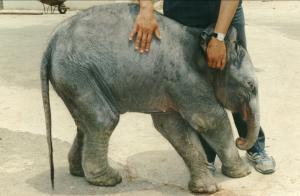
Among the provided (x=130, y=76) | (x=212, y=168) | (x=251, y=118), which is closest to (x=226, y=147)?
(x=251, y=118)

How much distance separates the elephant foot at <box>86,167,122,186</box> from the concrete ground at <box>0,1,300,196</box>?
0.05m

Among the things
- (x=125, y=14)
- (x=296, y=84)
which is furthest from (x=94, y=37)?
(x=296, y=84)

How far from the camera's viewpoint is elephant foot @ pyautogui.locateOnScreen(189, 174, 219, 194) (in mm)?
3506

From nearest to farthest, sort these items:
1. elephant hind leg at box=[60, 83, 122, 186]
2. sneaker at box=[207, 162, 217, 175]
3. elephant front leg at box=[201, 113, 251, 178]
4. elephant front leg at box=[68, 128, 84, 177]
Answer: elephant hind leg at box=[60, 83, 122, 186] → elephant front leg at box=[201, 113, 251, 178] → elephant front leg at box=[68, 128, 84, 177] → sneaker at box=[207, 162, 217, 175]

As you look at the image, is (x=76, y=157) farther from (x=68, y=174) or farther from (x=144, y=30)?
(x=144, y=30)

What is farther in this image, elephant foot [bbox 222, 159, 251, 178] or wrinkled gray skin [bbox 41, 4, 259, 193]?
elephant foot [bbox 222, 159, 251, 178]

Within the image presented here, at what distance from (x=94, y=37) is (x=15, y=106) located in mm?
2698

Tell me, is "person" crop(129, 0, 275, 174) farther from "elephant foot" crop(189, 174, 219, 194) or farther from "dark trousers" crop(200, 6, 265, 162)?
"elephant foot" crop(189, 174, 219, 194)

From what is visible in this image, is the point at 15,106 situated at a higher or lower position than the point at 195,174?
lower

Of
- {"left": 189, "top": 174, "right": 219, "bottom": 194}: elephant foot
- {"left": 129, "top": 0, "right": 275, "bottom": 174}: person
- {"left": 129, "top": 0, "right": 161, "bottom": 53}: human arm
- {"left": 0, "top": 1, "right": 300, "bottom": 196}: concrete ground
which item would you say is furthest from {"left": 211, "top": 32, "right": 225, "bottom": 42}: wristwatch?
{"left": 0, "top": 1, "right": 300, "bottom": 196}: concrete ground

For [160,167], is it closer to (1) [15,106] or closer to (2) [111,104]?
(2) [111,104]

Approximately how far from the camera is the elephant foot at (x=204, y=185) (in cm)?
351

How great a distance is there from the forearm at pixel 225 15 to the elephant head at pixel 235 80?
6cm

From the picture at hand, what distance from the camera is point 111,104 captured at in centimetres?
330
